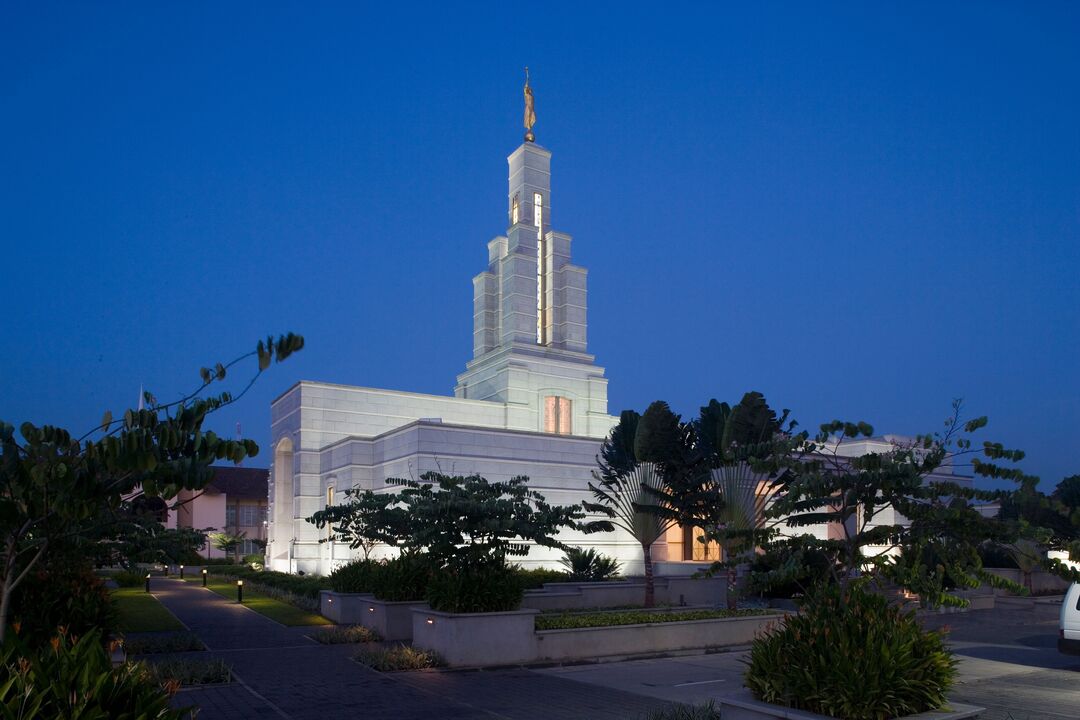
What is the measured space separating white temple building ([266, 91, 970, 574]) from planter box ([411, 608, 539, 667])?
20.5m

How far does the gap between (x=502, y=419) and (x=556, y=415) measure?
3638 mm

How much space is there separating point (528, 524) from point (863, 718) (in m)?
11.5

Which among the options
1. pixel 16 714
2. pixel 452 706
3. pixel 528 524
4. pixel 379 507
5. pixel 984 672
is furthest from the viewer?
pixel 379 507

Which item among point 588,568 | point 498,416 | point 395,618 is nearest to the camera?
point 395,618

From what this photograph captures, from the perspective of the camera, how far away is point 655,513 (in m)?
26.6

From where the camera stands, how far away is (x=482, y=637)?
16.8m

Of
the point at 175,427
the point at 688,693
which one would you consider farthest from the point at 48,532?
the point at 688,693

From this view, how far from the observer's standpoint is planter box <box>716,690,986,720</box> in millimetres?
8758

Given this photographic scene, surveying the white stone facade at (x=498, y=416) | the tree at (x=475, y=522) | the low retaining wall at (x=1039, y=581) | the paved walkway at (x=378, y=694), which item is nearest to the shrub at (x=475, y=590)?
the tree at (x=475, y=522)

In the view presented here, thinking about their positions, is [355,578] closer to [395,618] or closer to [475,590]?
[395,618]

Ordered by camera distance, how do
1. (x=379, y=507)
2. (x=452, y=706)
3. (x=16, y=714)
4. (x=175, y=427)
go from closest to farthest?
(x=16, y=714) < (x=175, y=427) < (x=452, y=706) < (x=379, y=507)

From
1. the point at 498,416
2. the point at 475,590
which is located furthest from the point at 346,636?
the point at 498,416

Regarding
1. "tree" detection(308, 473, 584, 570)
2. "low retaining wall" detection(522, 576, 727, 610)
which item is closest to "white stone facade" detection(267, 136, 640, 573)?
"low retaining wall" detection(522, 576, 727, 610)

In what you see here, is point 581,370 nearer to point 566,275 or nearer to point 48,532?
point 566,275
